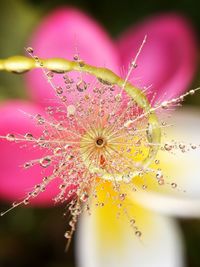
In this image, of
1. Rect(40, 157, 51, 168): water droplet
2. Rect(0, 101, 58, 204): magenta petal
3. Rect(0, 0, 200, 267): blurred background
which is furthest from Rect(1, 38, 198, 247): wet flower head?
Rect(0, 0, 200, 267): blurred background

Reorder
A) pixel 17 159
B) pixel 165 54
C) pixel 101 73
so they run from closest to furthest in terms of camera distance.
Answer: pixel 101 73 < pixel 17 159 < pixel 165 54

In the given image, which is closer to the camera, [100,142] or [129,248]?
[100,142]

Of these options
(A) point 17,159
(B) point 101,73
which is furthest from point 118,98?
(A) point 17,159

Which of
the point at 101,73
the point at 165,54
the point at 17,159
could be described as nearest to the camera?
the point at 101,73

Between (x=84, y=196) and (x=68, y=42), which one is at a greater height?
(x=68, y=42)

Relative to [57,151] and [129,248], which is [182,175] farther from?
[57,151]

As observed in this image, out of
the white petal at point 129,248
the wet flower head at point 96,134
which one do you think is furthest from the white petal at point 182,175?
the wet flower head at point 96,134
